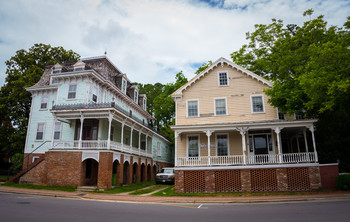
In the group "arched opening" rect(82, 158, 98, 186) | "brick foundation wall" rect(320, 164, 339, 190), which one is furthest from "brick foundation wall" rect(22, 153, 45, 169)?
"brick foundation wall" rect(320, 164, 339, 190)

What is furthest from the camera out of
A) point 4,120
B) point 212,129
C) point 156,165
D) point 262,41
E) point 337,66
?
point 156,165

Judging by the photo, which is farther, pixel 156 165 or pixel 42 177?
pixel 156 165

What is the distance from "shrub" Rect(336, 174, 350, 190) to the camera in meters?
16.2

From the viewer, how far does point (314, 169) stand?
17.3 m

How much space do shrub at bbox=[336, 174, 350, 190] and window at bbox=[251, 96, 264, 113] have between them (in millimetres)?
7258

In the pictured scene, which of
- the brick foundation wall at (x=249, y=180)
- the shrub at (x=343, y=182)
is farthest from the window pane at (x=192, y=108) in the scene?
the shrub at (x=343, y=182)

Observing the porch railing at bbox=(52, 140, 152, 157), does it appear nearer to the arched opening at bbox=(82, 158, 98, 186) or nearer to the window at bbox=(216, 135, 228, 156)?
Result: the arched opening at bbox=(82, 158, 98, 186)

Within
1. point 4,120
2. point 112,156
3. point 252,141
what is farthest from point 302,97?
point 4,120

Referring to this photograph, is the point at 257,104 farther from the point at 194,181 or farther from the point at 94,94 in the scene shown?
the point at 94,94

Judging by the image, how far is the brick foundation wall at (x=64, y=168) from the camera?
65.6 feet

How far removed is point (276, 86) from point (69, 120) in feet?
63.5

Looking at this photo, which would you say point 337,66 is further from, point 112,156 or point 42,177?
point 42,177

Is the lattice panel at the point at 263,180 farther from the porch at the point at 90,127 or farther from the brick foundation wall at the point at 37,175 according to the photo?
the brick foundation wall at the point at 37,175

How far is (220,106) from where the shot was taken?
2156 centimetres
